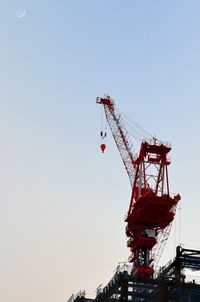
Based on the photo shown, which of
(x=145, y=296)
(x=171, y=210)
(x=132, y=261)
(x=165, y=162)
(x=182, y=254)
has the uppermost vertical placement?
(x=165, y=162)

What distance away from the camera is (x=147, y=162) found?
16075 centimetres

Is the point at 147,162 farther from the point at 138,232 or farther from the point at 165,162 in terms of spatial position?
the point at 138,232

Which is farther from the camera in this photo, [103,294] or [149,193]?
[149,193]

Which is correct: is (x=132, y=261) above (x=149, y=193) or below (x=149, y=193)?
below

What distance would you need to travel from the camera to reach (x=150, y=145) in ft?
522

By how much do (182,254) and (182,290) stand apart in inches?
A: 261

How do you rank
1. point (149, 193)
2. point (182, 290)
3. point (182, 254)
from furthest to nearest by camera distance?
point (149, 193)
point (182, 254)
point (182, 290)

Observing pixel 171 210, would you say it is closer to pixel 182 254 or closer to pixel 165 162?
pixel 165 162

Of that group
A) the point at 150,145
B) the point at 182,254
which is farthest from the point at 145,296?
the point at 150,145

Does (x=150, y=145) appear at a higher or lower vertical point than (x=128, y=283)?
higher

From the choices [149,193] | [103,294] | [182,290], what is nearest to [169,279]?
[182,290]

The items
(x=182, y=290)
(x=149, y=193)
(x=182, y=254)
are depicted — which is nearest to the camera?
(x=182, y=290)

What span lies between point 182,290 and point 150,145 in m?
77.5

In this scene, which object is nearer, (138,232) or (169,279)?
(169,279)
